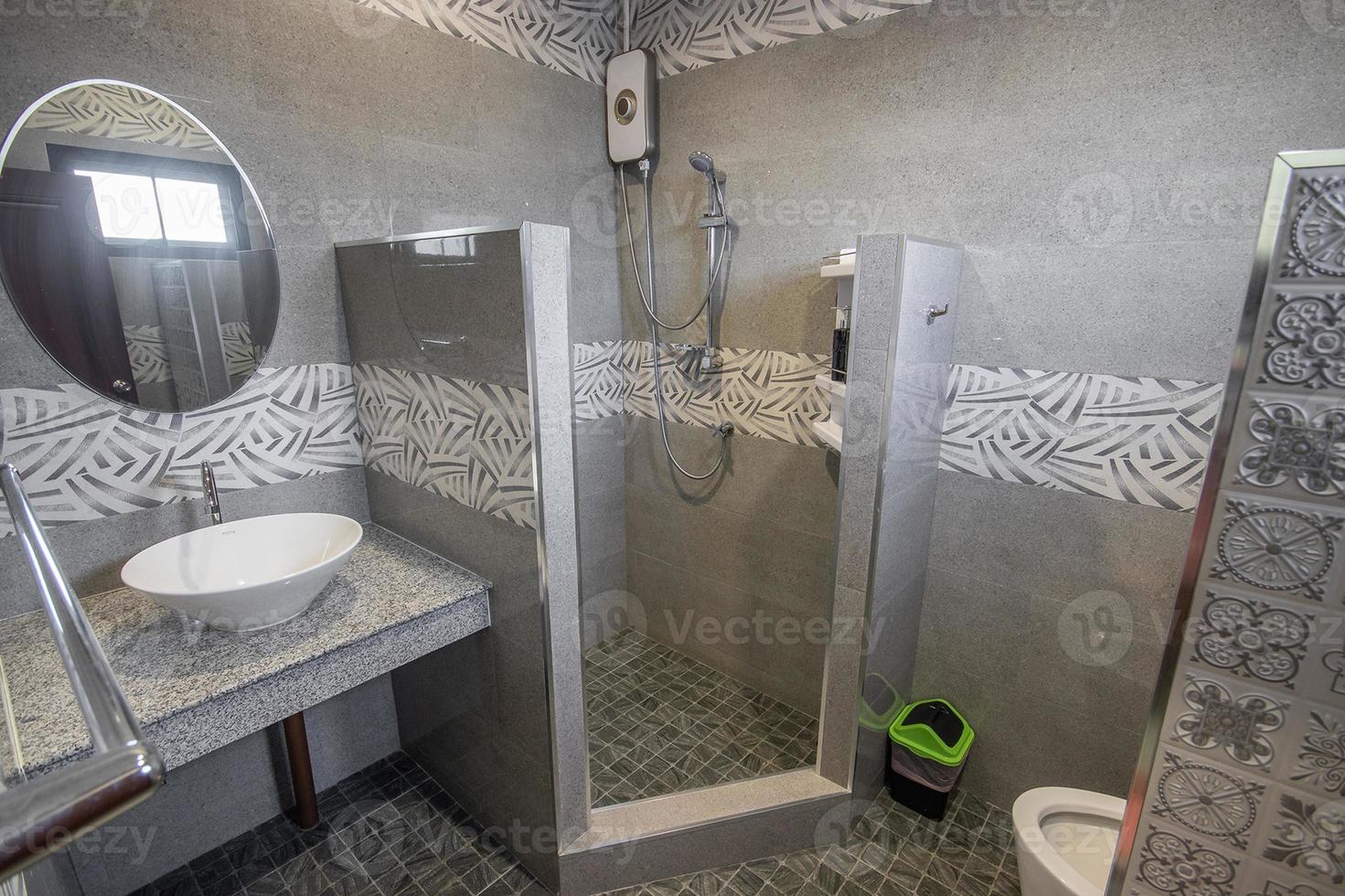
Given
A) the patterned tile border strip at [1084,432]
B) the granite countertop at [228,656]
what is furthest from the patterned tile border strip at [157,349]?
the patterned tile border strip at [1084,432]

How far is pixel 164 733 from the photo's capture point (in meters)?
1.17

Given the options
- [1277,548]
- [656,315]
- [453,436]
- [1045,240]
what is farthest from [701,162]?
[1277,548]

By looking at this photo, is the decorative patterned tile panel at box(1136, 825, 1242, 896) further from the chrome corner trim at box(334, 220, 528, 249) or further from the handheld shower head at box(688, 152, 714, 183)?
the handheld shower head at box(688, 152, 714, 183)

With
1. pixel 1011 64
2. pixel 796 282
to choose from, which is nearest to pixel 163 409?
pixel 796 282

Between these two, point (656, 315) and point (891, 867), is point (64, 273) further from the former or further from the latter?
point (891, 867)

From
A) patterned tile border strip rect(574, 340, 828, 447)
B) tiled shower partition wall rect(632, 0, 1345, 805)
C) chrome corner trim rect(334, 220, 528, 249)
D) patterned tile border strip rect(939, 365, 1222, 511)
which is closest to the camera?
chrome corner trim rect(334, 220, 528, 249)

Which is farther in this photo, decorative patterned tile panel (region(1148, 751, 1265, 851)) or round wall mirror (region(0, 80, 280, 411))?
round wall mirror (region(0, 80, 280, 411))

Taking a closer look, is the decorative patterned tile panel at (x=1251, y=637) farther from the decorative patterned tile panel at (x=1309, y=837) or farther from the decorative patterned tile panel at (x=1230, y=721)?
the decorative patterned tile panel at (x=1309, y=837)

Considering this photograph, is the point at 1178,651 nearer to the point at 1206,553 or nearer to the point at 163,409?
the point at 1206,553

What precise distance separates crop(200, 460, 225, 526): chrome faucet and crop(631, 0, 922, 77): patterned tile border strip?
6.45ft

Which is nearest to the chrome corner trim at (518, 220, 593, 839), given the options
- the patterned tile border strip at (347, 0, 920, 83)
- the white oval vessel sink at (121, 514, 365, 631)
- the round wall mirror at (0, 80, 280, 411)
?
the white oval vessel sink at (121, 514, 365, 631)

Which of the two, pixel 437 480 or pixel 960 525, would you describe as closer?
pixel 437 480

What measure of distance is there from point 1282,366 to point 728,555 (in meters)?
1.95

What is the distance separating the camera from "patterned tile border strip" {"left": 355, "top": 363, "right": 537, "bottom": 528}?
144 cm
